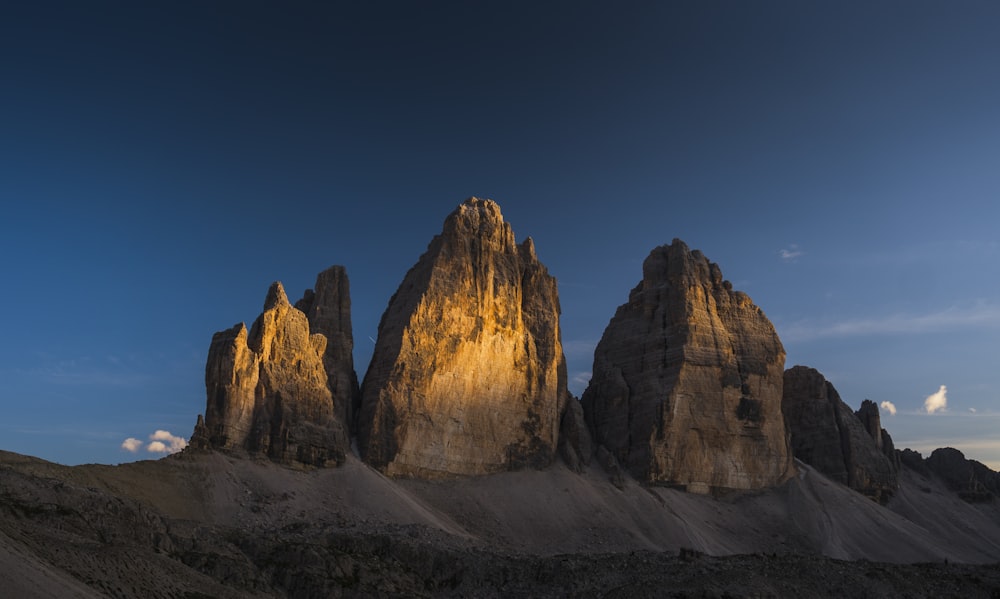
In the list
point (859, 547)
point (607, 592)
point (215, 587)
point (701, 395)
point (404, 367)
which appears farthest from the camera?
point (701, 395)

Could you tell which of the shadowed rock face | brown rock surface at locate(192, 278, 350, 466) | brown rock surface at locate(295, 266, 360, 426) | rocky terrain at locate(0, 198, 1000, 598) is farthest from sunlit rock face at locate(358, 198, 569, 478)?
the shadowed rock face

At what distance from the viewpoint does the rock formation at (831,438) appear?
432ft

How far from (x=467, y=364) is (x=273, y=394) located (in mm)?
24262

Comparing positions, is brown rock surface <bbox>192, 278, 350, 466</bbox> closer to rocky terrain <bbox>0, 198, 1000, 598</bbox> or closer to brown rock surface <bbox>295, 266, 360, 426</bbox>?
rocky terrain <bbox>0, 198, 1000, 598</bbox>

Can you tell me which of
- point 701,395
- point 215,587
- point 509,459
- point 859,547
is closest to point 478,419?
point 509,459

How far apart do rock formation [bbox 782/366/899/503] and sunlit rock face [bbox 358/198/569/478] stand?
147 ft

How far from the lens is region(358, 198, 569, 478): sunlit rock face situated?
95062 millimetres

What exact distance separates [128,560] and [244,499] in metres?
35.6

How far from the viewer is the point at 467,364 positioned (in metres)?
101

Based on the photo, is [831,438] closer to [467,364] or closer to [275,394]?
[467,364]

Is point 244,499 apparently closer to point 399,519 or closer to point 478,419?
point 399,519

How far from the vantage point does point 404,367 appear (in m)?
96.4

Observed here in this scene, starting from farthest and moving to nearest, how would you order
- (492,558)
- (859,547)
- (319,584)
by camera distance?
(859,547) < (492,558) < (319,584)

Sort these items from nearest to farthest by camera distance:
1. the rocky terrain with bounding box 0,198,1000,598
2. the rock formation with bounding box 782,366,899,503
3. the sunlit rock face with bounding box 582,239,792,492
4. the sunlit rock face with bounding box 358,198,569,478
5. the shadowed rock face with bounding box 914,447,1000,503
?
the rocky terrain with bounding box 0,198,1000,598
the sunlit rock face with bounding box 358,198,569,478
the sunlit rock face with bounding box 582,239,792,492
the rock formation with bounding box 782,366,899,503
the shadowed rock face with bounding box 914,447,1000,503
